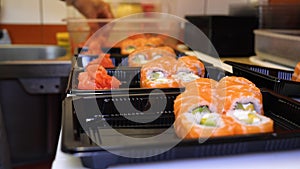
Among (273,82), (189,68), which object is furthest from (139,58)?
(273,82)

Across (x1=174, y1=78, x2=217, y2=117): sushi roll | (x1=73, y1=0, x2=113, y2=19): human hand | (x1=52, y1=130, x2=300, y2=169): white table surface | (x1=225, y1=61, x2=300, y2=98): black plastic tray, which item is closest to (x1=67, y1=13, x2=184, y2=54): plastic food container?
(x1=73, y1=0, x2=113, y2=19): human hand

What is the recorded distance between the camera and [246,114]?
554 mm

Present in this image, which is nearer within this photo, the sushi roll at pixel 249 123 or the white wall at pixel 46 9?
the sushi roll at pixel 249 123

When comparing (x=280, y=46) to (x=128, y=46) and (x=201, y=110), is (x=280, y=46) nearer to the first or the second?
(x=128, y=46)

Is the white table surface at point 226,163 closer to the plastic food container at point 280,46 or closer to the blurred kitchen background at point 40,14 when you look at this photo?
the plastic food container at point 280,46

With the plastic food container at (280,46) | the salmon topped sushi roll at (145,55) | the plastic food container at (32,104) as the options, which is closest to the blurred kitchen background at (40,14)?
the plastic food container at (32,104)

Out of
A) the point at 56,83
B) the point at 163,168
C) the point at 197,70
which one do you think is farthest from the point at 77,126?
the point at 56,83

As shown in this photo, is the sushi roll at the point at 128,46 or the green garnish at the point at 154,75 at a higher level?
the sushi roll at the point at 128,46

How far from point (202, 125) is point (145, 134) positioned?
0.41 feet

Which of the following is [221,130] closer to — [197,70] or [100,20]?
[197,70]

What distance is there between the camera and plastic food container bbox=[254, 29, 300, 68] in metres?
1.09

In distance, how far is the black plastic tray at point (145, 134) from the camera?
1.45 feet

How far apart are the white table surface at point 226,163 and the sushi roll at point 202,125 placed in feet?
0.13

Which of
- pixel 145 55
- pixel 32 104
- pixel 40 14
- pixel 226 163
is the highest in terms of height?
pixel 40 14
